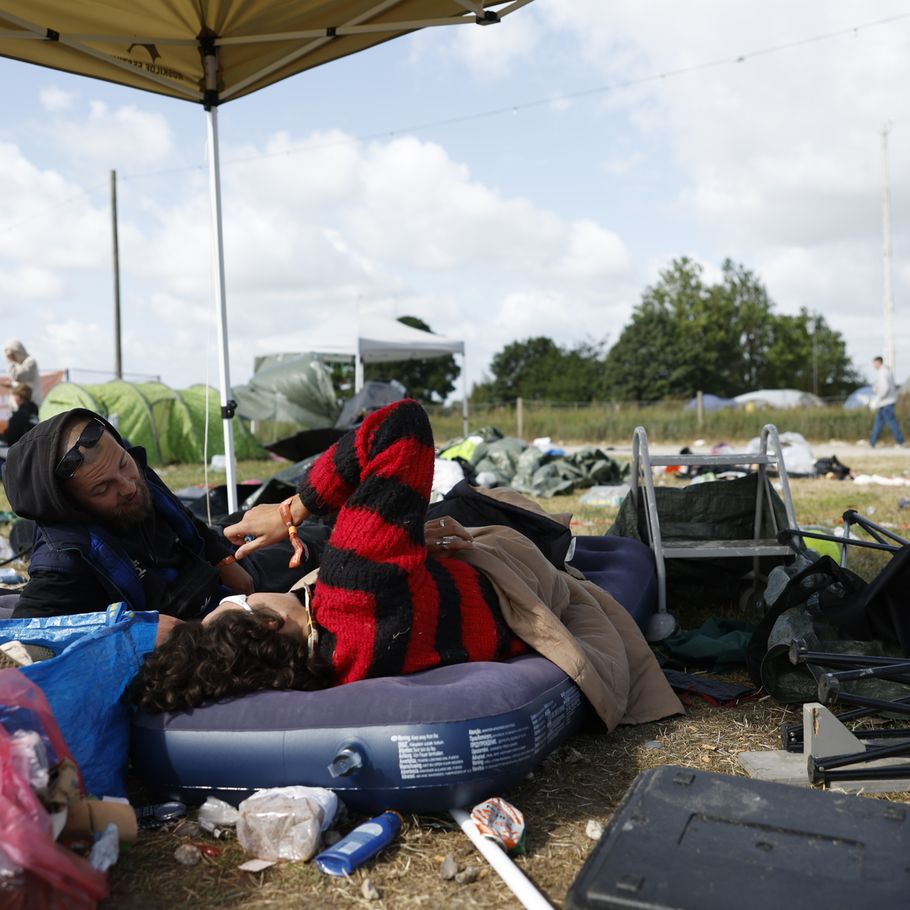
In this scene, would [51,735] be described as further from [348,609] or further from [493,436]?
[493,436]

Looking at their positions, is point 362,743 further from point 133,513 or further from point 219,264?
point 219,264

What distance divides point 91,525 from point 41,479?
0.22 metres

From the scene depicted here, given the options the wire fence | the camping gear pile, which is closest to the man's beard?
the camping gear pile

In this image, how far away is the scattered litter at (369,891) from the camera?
81.0 inches

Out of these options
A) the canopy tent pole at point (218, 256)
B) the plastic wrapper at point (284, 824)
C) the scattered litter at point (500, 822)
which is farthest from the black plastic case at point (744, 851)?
the canopy tent pole at point (218, 256)

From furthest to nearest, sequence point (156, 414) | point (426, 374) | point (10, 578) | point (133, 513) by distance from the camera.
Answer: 1. point (426, 374)
2. point (156, 414)
3. point (10, 578)
4. point (133, 513)

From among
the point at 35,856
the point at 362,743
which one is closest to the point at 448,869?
the point at 362,743

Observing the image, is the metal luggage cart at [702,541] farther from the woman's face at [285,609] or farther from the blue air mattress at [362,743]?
the woman's face at [285,609]

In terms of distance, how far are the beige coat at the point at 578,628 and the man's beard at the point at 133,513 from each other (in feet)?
3.46

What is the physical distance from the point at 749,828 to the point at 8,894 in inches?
56.7

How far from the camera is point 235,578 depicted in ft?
11.5

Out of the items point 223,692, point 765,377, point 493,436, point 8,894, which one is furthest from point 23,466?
point 765,377

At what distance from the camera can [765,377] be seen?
57062 mm

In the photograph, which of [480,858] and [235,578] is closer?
[480,858]
